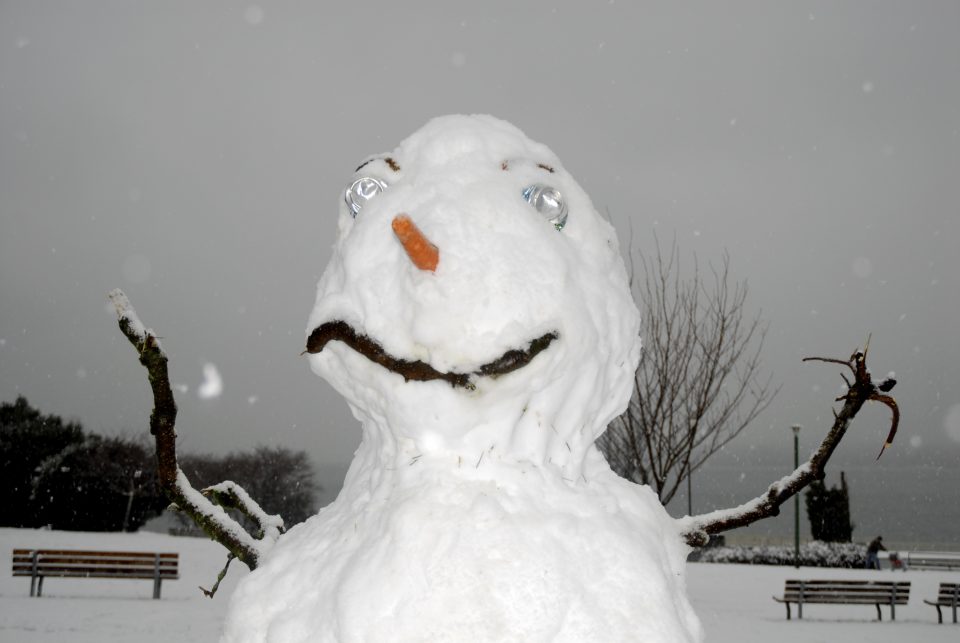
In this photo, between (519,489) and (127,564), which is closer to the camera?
(519,489)

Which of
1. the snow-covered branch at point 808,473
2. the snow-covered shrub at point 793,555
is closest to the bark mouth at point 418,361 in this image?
the snow-covered branch at point 808,473

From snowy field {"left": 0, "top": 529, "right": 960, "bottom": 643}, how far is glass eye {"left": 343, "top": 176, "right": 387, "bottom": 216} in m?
7.43

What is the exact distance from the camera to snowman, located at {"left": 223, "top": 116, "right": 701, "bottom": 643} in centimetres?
170

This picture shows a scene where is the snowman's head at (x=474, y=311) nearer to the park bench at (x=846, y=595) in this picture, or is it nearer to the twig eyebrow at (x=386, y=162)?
the twig eyebrow at (x=386, y=162)

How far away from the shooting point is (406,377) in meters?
1.85

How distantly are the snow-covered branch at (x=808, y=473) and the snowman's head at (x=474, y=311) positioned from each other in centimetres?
52

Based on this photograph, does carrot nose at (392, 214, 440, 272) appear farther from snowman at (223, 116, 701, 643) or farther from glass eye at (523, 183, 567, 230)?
glass eye at (523, 183, 567, 230)

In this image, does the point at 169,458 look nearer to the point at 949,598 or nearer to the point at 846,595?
the point at 846,595

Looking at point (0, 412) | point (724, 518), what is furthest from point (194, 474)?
point (724, 518)

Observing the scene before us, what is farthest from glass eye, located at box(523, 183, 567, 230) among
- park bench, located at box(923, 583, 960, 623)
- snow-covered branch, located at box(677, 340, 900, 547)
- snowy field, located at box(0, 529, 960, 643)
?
park bench, located at box(923, 583, 960, 623)

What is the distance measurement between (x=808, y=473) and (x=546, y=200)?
1184 mm

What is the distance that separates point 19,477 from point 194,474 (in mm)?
5194

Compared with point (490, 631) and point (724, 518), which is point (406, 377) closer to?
point (490, 631)


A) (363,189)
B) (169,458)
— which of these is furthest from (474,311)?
(169,458)
